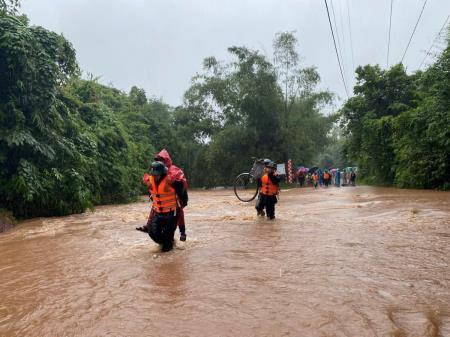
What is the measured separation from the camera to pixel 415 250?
19.1 ft

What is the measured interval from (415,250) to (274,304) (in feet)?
9.65

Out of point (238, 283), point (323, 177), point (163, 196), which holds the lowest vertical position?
point (238, 283)

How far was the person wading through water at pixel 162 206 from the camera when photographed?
6242 millimetres

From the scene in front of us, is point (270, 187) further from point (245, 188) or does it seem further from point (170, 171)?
point (245, 188)

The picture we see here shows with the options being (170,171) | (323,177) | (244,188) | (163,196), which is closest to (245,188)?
(244,188)

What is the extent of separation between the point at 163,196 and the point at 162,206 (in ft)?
0.48

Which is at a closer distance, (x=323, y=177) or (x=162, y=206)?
(x=162, y=206)

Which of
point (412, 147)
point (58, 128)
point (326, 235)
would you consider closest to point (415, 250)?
Result: point (326, 235)

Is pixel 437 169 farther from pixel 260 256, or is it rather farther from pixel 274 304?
pixel 274 304

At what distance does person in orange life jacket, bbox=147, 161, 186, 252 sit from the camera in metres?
6.24

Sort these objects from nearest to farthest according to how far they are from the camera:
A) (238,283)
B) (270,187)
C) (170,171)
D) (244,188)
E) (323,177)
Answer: (238,283), (170,171), (270,187), (244,188), (323,177)

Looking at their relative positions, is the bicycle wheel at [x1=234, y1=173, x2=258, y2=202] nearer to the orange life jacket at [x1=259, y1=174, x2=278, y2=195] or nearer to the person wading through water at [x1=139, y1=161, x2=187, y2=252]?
the orange life jacket at [x1=259, y1=174, x2=278, y2=195]

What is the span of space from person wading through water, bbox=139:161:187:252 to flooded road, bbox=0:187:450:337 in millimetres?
258

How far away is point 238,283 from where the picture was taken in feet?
14.7
